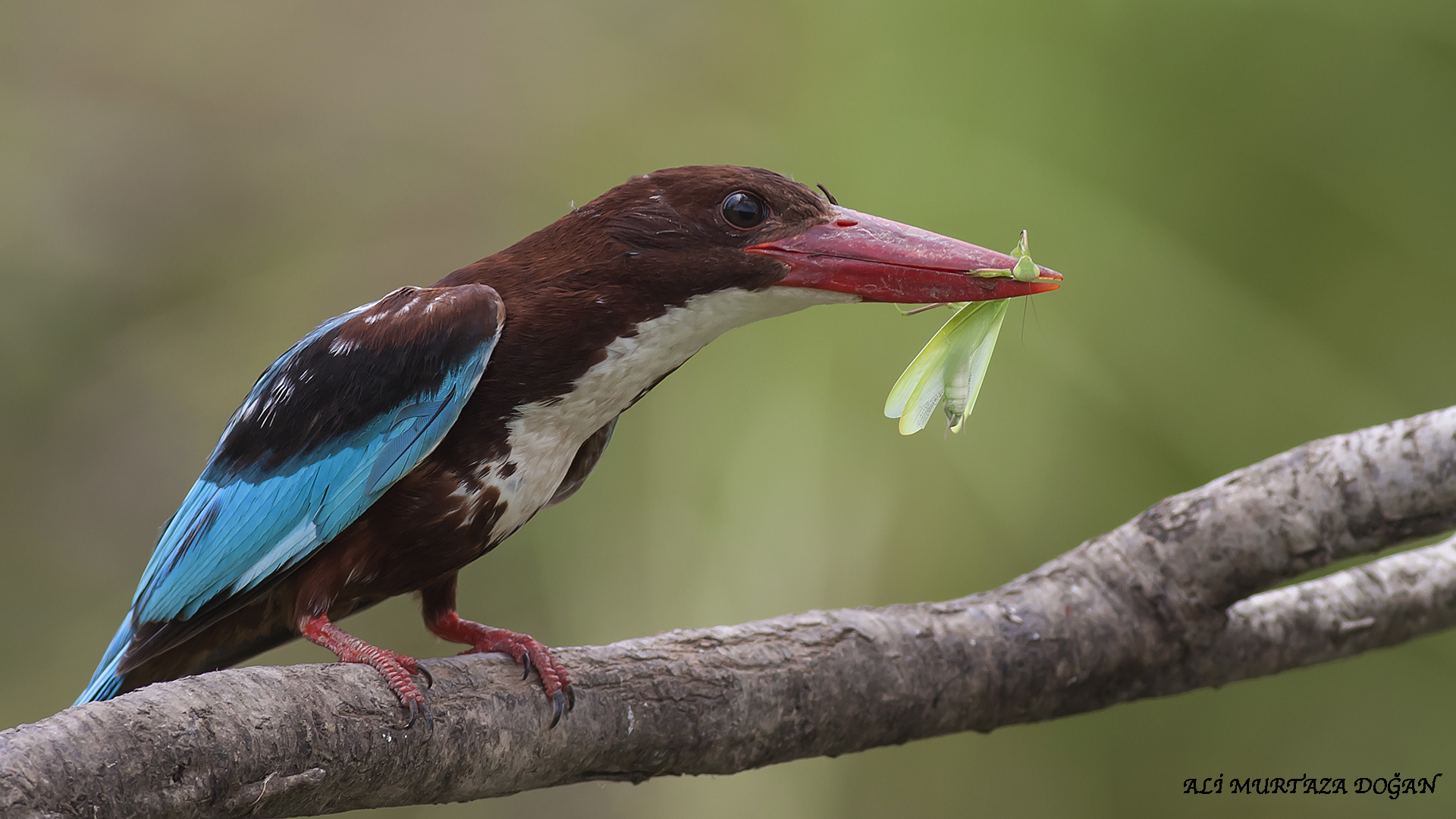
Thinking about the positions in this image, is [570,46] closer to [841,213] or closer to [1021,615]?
[841,213]

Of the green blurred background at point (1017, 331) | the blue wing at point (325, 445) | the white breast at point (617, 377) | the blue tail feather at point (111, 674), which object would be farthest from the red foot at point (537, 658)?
the green blurred background at point (1017, 331)

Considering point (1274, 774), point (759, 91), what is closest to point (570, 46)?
point (759, 91)

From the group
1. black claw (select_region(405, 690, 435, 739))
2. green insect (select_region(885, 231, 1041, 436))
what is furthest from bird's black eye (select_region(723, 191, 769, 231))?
black claw (select_region(405, 690, 435, 739))

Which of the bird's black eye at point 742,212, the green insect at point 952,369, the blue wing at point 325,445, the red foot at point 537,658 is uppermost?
the bird's black eye at point 742,212

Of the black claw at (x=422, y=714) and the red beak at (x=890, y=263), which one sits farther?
the red beak at (x=890, y=263)

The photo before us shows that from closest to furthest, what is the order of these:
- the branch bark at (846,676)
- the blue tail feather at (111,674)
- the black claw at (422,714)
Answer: the branch bark at (846,676) < the black claw at (422,714) < the blue tail feather at (111,674)

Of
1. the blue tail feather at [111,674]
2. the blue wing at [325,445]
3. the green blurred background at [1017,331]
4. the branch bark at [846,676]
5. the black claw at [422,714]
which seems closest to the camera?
the branch bark at [846,676]

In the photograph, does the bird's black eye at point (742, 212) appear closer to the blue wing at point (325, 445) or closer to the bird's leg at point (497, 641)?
the blue wing at point (325, 445)

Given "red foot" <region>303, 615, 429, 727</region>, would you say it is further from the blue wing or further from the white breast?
the white breast
